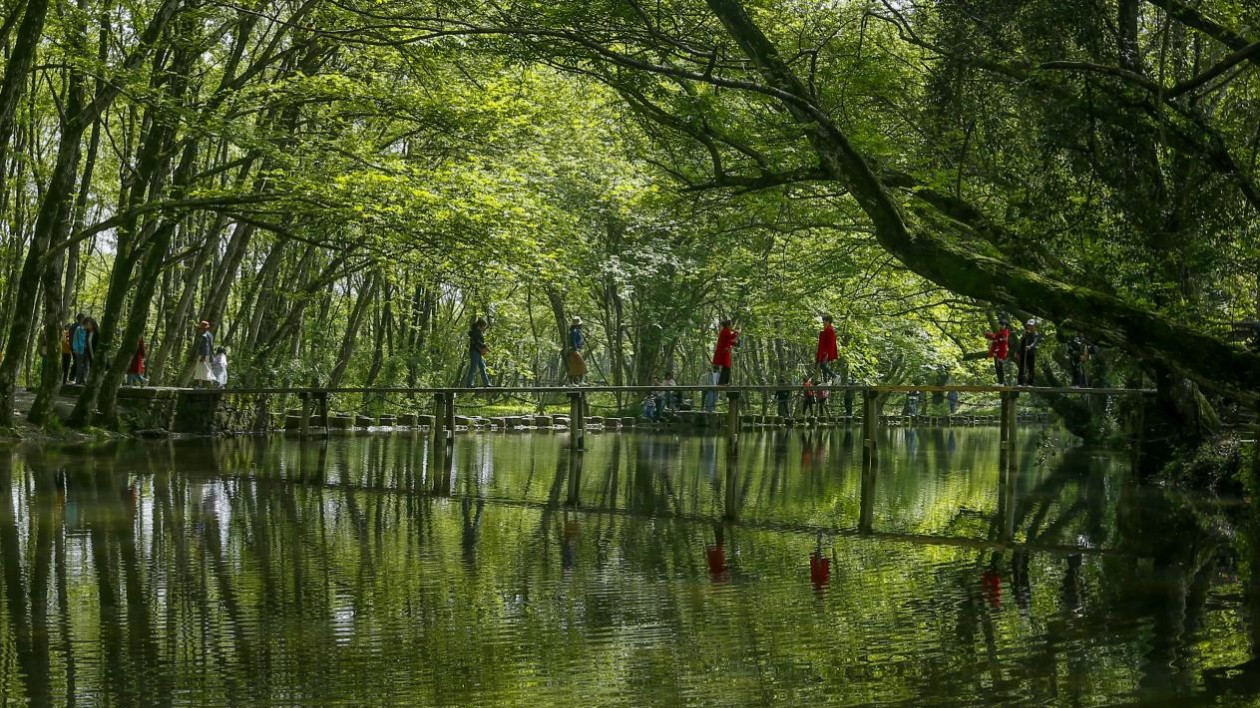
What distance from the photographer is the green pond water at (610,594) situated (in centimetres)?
541

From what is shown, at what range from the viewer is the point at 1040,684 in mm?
5391

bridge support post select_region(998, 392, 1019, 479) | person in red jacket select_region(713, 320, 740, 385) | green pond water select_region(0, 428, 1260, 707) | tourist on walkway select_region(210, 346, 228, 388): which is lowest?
green pond water select_region(0, 428, 1260, 707)

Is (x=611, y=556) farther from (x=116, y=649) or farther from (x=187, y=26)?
(x=187, y=26)

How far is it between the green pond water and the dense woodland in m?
2.37

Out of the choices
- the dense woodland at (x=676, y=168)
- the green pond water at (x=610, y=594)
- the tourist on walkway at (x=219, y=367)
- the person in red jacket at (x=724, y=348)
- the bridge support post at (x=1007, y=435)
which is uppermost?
the dense woodland at (x=676, y=168)

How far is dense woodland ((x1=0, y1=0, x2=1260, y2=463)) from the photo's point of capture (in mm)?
11117

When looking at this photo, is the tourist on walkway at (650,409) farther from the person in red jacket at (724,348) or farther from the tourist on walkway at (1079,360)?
the tourist on walkway at (1079,360)

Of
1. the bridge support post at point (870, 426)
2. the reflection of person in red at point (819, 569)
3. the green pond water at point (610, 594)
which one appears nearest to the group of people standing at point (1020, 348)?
the bridge support post at point (870, 426)

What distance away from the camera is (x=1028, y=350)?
2152 centimetres

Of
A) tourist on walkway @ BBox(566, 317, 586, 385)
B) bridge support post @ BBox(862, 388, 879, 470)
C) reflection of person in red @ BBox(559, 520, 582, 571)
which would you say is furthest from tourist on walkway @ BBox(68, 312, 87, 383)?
reflection of person in red @ BBox(559, 520, 582, 571)

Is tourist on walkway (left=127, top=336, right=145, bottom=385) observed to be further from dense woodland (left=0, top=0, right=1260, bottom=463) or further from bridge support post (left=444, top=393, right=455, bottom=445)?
bridge support post (left=444, top=393, right=455, bottom=445)

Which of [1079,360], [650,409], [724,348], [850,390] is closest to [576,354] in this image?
[724,348]

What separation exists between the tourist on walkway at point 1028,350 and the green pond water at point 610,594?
6538 millimetres

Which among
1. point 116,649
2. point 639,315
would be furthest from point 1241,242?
point 639,315
